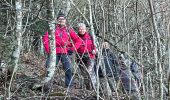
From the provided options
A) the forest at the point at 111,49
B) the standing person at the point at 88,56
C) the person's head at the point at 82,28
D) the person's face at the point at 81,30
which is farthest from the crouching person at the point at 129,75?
the person's face at the point at 81,30

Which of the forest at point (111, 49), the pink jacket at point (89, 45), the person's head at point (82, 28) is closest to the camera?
the forest at point (111, 49)

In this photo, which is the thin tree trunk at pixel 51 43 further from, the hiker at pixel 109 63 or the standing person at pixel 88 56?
the hiker at pixel 109 63

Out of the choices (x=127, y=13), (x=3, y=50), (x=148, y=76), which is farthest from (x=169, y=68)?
(x=3, y=50)

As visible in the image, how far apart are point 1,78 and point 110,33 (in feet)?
11.8

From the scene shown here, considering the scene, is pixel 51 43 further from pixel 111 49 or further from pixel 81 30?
pixel 111 49

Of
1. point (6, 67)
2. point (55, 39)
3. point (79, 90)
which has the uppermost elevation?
point (55, 39)

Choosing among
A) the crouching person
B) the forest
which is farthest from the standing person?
the crouching person

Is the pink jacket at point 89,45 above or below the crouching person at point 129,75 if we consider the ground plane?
above

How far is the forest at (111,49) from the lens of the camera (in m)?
3.84

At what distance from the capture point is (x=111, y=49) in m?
4.67

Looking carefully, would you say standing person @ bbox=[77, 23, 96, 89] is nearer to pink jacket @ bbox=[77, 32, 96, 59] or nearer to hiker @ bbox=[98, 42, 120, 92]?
pink jacket @ bbox=[77, 32, 96, 59]

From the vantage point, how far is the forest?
12.6 ft

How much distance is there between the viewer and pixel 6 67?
738 centimetres

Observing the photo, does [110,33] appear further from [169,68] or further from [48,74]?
[48,74]
